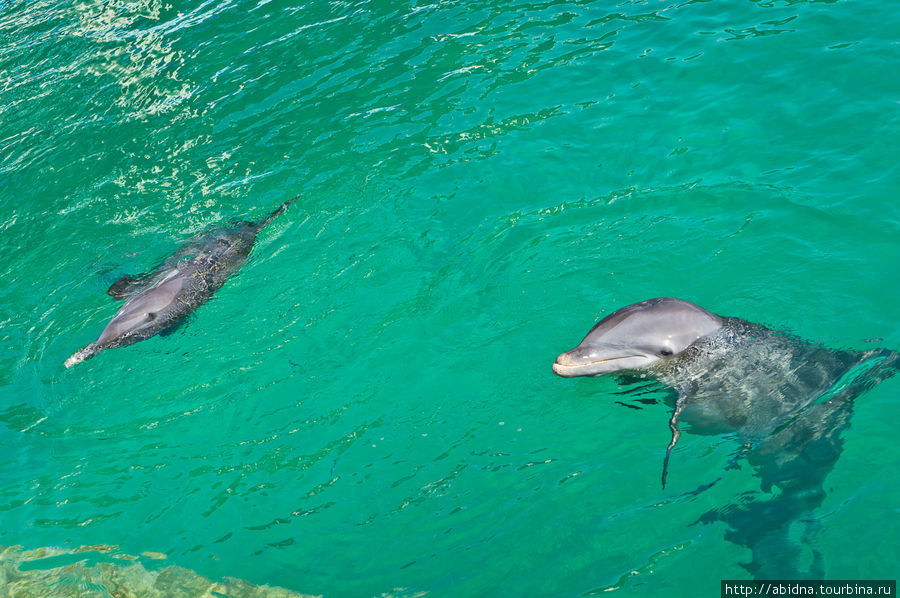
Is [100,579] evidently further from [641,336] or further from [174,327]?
[641,336]

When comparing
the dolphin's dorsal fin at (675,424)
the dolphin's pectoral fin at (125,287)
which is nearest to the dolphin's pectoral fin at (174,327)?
the dolphin's pectoral fin at (125,287)

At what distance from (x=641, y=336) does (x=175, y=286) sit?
5541mm

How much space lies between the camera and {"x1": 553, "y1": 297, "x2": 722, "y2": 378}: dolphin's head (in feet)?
19.5

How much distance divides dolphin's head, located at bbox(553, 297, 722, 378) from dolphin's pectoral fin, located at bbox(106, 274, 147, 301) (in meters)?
5.79

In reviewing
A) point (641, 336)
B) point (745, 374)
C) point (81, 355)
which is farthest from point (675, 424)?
point (81, 355)

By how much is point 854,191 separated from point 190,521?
7.69m

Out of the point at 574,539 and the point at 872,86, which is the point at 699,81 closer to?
the point at 872,86

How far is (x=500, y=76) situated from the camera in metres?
11.2

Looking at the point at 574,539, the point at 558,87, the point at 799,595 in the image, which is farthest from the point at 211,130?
the point at 799,595

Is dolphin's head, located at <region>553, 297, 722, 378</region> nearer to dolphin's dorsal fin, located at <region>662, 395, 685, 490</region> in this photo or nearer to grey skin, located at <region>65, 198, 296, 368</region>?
dolphin's dorsal fin, located at <region>662, 395, 685, 490</region>

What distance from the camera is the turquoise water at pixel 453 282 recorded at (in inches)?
233

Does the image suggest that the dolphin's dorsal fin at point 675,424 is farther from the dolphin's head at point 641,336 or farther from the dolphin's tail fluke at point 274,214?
the dolphin's tail fluke at point 274,214

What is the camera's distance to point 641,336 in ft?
19.8

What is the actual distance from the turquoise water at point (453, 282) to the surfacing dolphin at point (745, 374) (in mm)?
201
